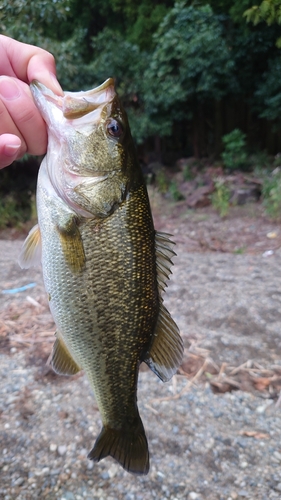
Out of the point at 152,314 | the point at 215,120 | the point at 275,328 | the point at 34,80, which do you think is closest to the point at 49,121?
the point at 34,80

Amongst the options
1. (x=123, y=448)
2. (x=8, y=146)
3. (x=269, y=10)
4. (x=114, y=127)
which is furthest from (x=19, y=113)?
(x=269, y=10)

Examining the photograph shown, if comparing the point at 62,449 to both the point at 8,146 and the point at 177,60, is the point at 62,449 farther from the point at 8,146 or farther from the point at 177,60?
the point at 177,60

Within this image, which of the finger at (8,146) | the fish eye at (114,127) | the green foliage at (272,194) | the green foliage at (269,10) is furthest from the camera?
the green foliage at (272,194)

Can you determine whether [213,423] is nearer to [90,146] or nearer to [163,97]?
[90,146]

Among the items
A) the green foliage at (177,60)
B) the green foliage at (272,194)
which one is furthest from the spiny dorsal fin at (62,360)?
the green foliage at (177,60)

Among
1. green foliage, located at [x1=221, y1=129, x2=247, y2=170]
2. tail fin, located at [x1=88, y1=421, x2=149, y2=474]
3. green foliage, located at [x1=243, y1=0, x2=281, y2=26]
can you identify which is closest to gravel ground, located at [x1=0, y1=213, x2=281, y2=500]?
tail fin, located at [x1=88, y1=421, x2=149, y2=474]

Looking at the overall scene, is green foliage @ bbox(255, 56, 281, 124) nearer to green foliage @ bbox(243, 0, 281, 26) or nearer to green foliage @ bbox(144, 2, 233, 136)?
green foliage @ bbox(144, 2, 233, 136)

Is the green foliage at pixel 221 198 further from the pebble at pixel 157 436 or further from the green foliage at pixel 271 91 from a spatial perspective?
the pebble at pixel 157 436
